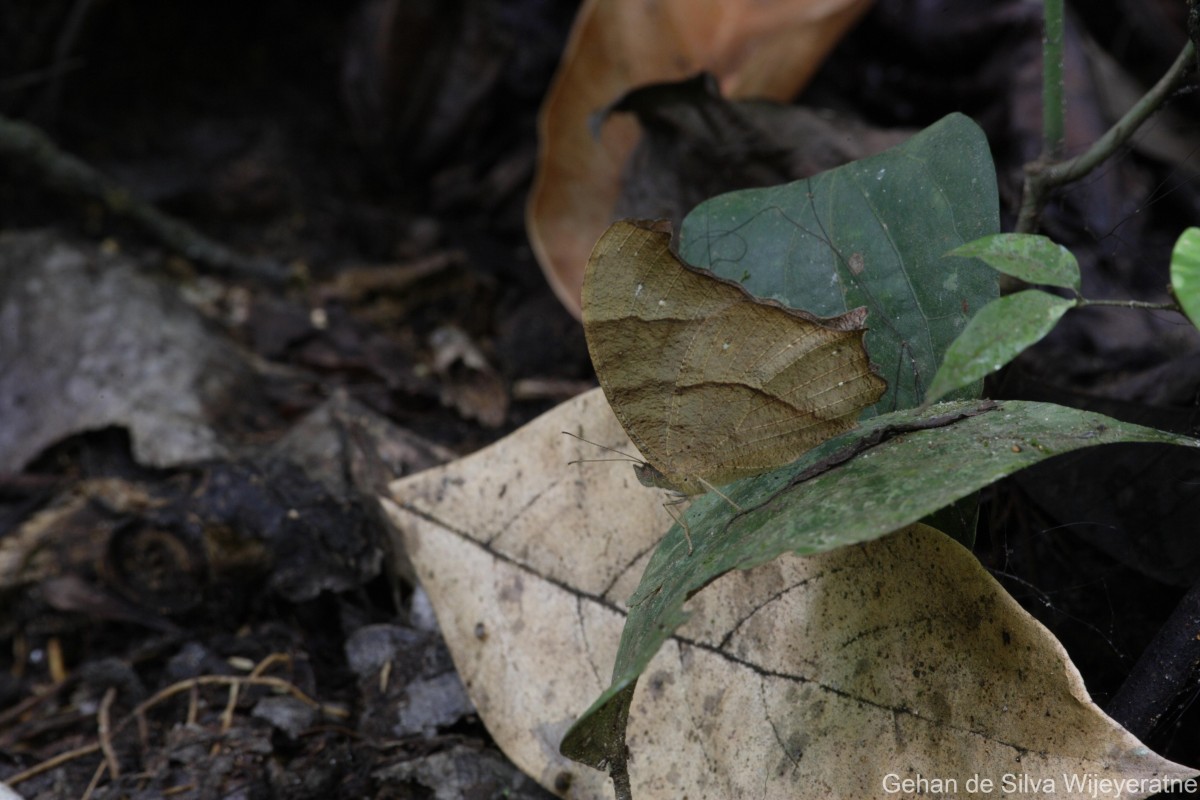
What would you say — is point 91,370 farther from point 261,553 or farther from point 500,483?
point 500,483

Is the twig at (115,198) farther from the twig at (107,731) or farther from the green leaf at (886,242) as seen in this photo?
the green leaf at (886,242)

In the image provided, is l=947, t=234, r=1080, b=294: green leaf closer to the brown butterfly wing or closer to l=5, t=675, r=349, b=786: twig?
the brown butterfly wing

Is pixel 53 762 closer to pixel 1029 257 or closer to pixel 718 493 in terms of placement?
pixel 718 493

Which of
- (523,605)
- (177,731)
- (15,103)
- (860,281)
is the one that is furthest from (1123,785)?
(15,103)

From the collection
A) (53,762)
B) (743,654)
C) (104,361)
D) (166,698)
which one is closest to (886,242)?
(743,654)

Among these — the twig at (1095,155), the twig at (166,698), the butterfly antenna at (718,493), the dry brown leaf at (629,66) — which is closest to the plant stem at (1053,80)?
the twig at (1095,155)
